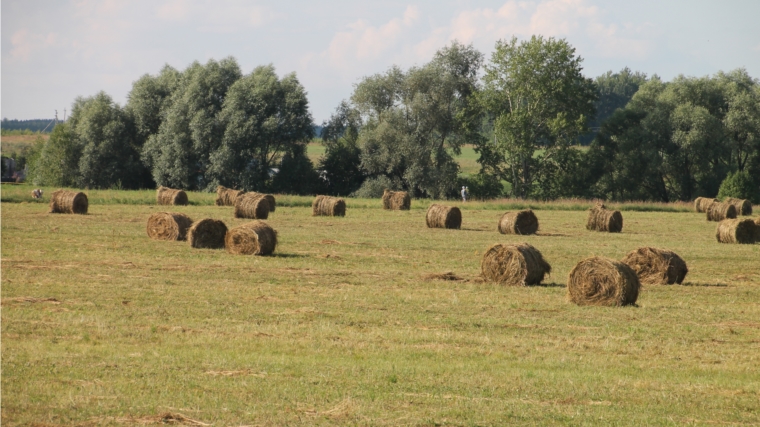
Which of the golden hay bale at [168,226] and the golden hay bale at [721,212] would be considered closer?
the golden hay bale at [168,226]

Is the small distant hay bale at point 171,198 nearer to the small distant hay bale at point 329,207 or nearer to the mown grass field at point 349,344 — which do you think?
the small distant hay bale at point 329,207

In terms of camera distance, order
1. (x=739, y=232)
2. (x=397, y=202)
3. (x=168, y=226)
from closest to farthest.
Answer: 1. (x=168, y=226)
2. (x=739, y=232)
3. (x=397, y=202)

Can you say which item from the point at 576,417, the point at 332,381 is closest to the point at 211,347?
the point at 332,381

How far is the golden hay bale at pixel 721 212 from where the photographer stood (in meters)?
50.8

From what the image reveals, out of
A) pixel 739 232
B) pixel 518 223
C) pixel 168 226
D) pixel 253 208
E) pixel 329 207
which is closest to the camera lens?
pixel 168 226

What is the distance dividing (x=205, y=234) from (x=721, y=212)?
112 feet

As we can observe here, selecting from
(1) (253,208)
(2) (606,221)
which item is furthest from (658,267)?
(1) (253,208)

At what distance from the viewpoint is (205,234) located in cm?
2744

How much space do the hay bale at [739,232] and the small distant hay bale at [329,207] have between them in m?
19.0

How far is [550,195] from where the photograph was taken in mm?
83750

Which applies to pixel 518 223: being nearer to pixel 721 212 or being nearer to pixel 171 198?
pixel 721 212

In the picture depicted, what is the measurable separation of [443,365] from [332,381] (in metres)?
1.87

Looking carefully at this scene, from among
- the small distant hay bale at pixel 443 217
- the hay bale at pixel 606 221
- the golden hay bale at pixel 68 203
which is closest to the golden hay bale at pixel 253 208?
the golden hay bale at pixel 68 203

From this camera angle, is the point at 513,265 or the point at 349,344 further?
the point at 513,265
